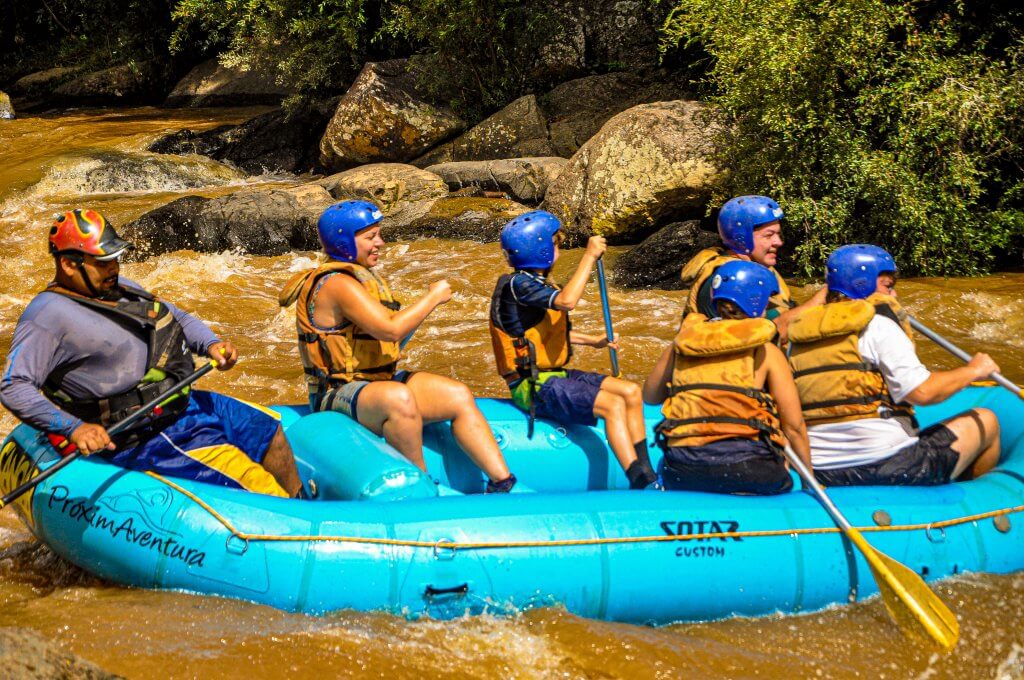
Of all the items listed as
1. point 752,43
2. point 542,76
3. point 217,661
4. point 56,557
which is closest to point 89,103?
point 542,76

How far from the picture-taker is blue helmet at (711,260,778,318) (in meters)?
3.86

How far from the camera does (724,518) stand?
151 inches

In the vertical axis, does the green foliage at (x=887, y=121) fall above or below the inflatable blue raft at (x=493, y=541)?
above

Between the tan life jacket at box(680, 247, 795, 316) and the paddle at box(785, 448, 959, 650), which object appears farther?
the tan life jacket at box(680, 247, 795, 316)

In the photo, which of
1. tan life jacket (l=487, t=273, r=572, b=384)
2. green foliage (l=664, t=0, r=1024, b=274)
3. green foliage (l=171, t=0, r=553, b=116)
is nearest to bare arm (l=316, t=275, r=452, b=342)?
tan life jacket (l=487, t=273, r=572, b=384)

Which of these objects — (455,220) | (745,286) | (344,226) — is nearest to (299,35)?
(455,220)

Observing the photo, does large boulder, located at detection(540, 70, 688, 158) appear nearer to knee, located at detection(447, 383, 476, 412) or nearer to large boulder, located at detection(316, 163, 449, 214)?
large boulder, located at detection(316, 163, 449, 214)

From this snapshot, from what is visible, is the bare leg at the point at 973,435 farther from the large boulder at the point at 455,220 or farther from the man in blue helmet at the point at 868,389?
the large boulder at the point at 455,220

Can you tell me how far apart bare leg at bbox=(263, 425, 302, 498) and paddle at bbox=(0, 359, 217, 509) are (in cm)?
43

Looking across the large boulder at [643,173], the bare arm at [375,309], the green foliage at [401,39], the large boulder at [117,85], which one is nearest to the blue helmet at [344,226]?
the bare arm at [375,309]

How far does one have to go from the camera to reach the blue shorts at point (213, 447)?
392 centimetres

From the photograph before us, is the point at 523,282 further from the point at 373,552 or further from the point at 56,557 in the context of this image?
the point at 56,557

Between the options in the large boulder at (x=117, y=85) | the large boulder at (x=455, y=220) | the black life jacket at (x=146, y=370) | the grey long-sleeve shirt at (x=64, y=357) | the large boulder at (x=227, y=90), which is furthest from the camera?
the large boulder at (x=117, y=85)

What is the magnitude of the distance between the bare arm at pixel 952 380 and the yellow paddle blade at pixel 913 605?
0.67 meters
